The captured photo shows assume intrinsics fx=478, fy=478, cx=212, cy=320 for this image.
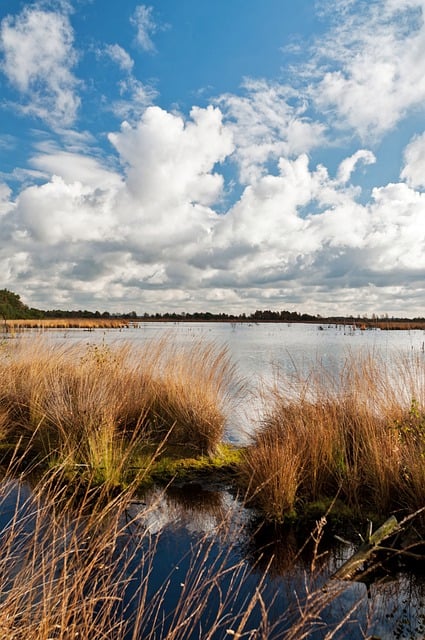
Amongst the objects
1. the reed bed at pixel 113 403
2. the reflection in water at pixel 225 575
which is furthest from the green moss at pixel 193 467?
the reflection in water at pixel 225 575

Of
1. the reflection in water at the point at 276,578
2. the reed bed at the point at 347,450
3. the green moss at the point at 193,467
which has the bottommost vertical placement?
the reflection in water at the point at 276,578

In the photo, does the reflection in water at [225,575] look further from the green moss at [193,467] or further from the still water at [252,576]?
the green moss at [193,467]

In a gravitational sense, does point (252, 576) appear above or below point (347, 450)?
below

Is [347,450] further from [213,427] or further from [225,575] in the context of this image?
[225,575]

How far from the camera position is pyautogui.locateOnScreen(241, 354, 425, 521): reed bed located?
17.2ft

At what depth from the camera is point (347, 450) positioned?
20.2ft

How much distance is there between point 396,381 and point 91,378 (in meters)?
4.86

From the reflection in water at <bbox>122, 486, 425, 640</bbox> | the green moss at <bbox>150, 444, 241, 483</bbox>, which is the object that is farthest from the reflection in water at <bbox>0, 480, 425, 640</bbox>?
the green moss at <bbox>150, 444, 241, 483</bbox>

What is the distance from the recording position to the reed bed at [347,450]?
524 cm

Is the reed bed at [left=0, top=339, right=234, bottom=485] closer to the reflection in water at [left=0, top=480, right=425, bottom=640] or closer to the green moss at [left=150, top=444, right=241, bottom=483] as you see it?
the green moss at [left=150, top=444, right=241, bottom=483]

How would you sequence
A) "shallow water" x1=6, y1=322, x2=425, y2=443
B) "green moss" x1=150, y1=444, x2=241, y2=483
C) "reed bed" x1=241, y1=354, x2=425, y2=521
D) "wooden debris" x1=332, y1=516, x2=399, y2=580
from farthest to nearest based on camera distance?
"shallow water" x1=6, y1=322, x2=425, y2=443 < "green moss" x1=150, y1=444, x2=241, y2=483 < "reed bed" x1=241, y1=354, x2=425, y2=521 < "wooden debris" x1=332, y1=516, x2=399, y2=580

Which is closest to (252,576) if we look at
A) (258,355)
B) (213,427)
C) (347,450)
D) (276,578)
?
(276,578)

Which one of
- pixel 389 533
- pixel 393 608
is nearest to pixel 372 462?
pixel 389 533

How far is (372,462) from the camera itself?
17.8 ft
